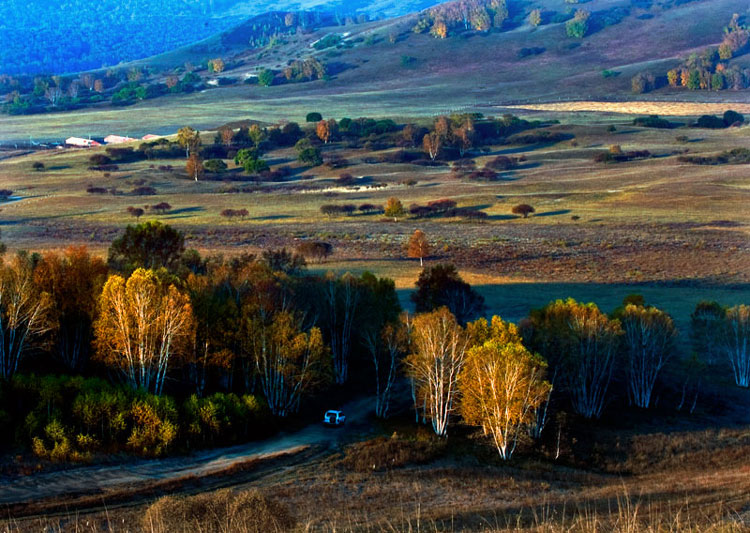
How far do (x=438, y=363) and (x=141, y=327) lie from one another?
10.5 m

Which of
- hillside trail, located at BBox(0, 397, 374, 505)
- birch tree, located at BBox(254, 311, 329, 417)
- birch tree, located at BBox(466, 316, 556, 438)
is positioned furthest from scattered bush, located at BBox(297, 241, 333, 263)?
hillside trail, located at BBox(0, 397, 374, 505)

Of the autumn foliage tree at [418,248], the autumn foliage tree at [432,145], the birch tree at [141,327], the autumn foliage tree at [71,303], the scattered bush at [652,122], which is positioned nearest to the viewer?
the birch tree at [141,327]

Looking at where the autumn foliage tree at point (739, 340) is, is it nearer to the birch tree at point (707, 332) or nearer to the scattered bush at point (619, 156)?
the birch tree at point (707, 332)

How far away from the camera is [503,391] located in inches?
1107

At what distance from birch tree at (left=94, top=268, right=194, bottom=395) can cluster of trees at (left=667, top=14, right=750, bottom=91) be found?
525ft

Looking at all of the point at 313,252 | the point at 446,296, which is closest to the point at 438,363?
the point at 446,296

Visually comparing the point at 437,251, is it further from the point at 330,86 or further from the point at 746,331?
the point at 330,86

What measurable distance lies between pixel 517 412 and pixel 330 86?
6790 inches

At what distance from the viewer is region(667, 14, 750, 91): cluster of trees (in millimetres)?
168750

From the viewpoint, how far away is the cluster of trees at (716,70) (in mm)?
168750

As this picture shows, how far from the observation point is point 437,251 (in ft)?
194

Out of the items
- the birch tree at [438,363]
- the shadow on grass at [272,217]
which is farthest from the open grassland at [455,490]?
the shadow on grass at [272,217]

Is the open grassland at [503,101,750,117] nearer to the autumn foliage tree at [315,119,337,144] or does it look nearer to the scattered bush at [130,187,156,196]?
the autumn foliage tree at [315,119,337,144]

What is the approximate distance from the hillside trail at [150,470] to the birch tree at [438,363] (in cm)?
311
